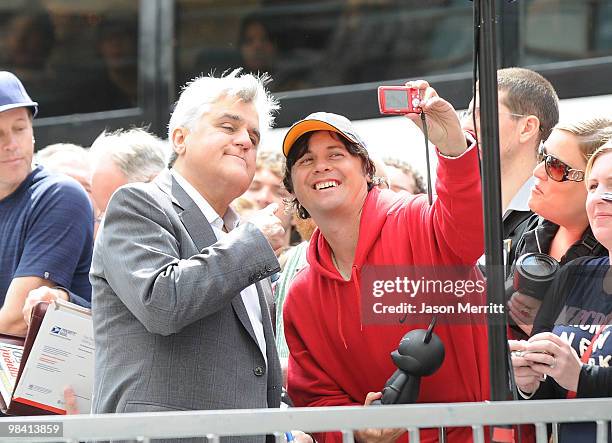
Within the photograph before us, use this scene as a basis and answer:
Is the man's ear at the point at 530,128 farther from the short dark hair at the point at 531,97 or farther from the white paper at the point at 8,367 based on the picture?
the white paper at the point at 8,367

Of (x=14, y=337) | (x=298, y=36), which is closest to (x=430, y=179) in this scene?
(x=14, y=337)

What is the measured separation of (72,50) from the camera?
671cm

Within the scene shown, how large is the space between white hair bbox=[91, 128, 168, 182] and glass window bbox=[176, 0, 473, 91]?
1.10m

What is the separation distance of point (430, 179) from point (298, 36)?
3097mm

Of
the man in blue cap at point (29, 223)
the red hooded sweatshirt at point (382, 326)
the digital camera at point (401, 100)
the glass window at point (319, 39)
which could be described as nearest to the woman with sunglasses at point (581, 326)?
the red hooded sweatshirt at point (382, 326)

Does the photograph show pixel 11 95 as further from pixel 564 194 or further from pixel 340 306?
pixel 564 194

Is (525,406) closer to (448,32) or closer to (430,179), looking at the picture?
(430,179)

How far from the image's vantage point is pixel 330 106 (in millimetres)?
5312

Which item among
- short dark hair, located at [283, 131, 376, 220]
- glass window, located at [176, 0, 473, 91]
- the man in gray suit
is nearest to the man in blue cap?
the man in gray suit

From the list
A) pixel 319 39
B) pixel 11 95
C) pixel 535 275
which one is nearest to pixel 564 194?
pixel 535 275

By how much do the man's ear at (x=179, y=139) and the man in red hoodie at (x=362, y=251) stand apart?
0.28 m

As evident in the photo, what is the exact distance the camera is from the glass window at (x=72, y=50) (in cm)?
656

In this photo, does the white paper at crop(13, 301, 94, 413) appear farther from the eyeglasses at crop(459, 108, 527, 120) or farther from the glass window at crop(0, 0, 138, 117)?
the glass window at crop(0, 0, 138, 117)

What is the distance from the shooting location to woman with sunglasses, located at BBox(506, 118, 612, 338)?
2.96 metres
